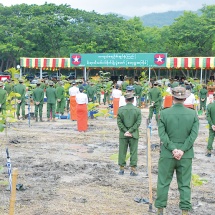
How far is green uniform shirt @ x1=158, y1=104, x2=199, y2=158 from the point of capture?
5.67m

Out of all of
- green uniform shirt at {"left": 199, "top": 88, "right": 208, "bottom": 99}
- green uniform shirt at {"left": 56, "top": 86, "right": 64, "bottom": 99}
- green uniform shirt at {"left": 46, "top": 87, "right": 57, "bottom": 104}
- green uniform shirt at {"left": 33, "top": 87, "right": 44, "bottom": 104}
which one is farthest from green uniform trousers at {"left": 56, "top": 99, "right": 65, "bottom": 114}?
green uniform shirt at {"left": 199, "top": 88, "right": 208, "bottom": 99}

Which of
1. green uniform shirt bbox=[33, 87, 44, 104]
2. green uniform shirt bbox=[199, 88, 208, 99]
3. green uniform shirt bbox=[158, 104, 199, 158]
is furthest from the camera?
green uniform shirt bbox=[199, 88, 208, 99]

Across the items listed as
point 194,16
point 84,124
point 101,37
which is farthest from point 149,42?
point 84,124

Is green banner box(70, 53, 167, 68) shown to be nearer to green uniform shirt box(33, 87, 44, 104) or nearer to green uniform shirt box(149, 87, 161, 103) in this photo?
green uniform shirt box(33, 87, 44, 104)

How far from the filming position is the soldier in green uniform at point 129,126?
8281mm

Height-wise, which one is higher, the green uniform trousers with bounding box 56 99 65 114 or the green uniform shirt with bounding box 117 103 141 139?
the green uniform shirt with bounding box 117 103 141 139

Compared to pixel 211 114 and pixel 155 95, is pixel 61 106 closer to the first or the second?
pixel 155 95

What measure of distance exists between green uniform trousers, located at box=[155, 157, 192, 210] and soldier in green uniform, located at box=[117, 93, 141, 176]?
252cm

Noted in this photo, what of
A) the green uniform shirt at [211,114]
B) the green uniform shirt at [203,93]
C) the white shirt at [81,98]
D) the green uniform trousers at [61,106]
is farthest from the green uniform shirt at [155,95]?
the green uniform shirt at [211,114]

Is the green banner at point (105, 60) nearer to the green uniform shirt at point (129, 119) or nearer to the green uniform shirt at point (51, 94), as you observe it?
the green uniform shirt at point (51, 94)

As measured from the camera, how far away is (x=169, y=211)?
634cm

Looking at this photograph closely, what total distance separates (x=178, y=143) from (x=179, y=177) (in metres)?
0.44

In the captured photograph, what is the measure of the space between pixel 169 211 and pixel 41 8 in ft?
138

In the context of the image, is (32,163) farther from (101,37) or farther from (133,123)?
(101,37)
